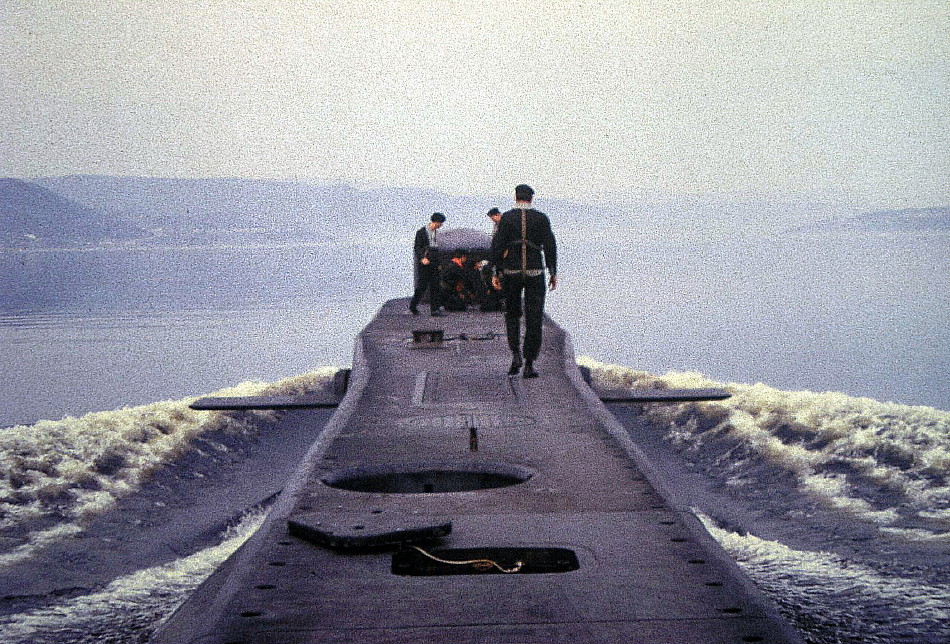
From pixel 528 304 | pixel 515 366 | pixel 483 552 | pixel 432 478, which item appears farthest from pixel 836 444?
pixel 483 552

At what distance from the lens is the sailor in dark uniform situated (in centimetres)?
1832

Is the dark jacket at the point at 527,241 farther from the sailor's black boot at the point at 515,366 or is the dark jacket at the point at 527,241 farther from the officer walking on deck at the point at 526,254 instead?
the sailor's black boot at the point at 515,366

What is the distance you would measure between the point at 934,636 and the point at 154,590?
10.5 meters

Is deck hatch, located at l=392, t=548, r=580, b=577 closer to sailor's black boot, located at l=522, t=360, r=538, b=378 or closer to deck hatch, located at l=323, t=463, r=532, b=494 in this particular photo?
deck hatch, located at l=323, t=463, r=532, b=494

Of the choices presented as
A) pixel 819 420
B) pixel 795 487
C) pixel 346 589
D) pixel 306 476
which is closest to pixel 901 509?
pixel 795 487

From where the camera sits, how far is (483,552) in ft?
16.0

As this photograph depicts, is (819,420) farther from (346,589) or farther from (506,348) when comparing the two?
(346,589)

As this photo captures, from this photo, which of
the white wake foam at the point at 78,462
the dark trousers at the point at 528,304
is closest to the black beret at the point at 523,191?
the dark trousers at the point at 528,304

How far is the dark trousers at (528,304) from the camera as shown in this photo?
36.9ft

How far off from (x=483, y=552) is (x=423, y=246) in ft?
45.6

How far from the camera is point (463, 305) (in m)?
19.9

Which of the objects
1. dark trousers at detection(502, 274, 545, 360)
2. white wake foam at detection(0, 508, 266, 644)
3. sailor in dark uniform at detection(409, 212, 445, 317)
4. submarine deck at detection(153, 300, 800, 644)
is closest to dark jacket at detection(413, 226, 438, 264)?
sailor in dark uniform at detection(409, 212, 445, 317)

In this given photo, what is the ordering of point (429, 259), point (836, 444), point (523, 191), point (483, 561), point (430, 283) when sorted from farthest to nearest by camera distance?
point (836, 444)
point (430, 283)
point (429, 259)
point (523, 191)
point (483, 561)

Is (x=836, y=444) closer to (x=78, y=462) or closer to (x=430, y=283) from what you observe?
(x=430, y=283)
